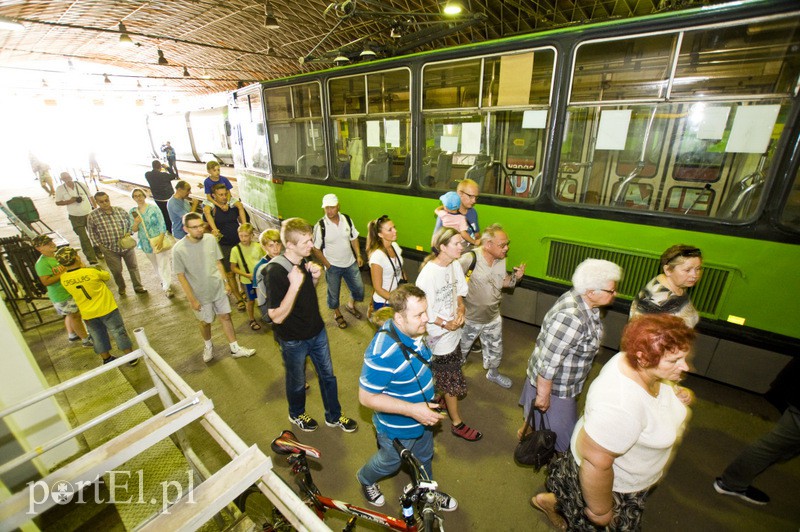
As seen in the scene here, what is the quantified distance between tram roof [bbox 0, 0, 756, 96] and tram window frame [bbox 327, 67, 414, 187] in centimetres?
47

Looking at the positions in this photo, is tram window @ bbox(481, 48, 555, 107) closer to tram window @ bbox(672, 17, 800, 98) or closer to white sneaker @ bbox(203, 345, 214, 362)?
tram window @ bbox(672, 17, 800, 98)

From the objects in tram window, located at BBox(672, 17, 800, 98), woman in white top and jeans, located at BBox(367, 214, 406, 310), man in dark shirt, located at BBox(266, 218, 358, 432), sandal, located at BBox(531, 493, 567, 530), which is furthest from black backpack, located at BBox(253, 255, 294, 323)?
tram window, located at BBox(672, 17, 800, 98)

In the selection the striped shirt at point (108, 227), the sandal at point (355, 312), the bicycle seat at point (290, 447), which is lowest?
the sandal at point (355, 312)

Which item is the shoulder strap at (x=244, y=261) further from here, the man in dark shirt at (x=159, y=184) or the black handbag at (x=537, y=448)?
the man in dark shirt at (x=159, y=184)

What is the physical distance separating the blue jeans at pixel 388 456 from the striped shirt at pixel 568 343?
0.93 m

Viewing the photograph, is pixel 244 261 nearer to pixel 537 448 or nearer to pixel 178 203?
pixel 178 203

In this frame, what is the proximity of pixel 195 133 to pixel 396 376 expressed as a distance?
2290 cm

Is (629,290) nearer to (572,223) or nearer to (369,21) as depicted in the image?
(572,223)

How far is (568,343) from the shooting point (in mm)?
2230

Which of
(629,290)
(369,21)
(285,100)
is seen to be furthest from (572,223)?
(369,21)

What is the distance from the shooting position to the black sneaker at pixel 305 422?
329 cm

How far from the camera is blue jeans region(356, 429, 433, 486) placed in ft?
7.32

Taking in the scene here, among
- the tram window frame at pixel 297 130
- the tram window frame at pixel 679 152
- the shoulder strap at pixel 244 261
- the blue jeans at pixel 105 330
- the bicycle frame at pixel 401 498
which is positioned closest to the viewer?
the bicycle frame at pixel 401 498

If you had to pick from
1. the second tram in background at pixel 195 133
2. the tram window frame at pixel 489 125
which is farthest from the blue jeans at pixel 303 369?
the second tram in background at pixel 195 133
